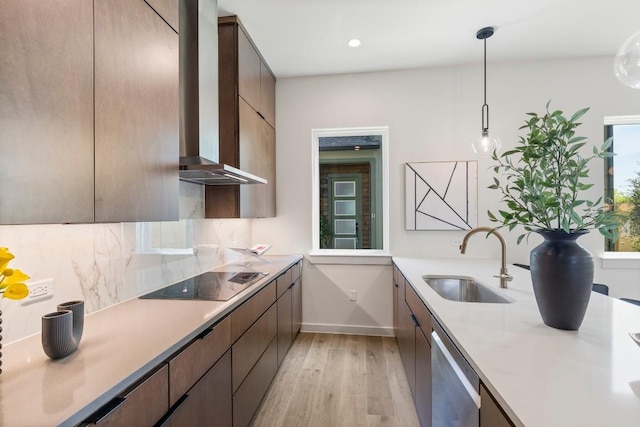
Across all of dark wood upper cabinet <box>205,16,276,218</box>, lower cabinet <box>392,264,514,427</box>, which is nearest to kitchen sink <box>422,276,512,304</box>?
lower cabinet <box>392,264,514,427</box>

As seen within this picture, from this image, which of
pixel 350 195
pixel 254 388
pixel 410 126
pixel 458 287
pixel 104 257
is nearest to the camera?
pixel 104 257

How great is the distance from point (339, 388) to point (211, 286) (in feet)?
4.20

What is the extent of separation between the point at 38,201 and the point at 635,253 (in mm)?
4539

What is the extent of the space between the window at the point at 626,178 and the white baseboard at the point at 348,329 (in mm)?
2406

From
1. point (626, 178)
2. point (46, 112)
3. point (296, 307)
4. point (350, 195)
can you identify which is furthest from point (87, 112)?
point (626, 178)

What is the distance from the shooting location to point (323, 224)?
465cm

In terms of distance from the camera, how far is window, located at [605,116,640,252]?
3.00 metres

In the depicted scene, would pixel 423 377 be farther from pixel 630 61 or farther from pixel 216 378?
pixel 630 61

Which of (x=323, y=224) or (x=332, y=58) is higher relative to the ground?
(x=332, y=58)

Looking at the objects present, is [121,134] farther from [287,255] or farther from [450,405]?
[287,255]

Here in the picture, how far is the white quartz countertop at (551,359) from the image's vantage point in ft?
2.26

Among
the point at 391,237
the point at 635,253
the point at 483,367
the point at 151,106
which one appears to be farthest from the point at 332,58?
the point at 635,253

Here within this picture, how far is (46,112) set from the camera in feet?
2.83

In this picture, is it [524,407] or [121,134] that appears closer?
[524,407]
